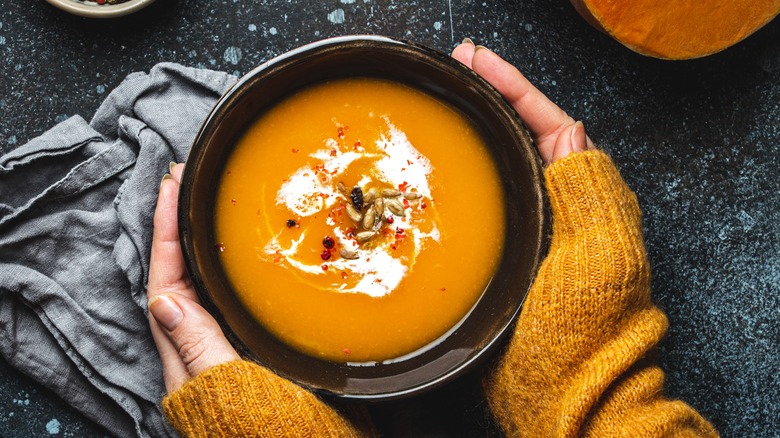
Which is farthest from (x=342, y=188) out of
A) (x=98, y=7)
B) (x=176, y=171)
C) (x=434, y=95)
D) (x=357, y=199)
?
(x=98, y=7)

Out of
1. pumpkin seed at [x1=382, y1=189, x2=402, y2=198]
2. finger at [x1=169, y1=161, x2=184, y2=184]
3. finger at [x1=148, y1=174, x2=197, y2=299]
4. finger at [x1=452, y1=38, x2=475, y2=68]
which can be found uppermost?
finger at [x1=452, y1=38, x2=475, y2=68]

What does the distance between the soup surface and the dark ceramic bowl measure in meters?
0.02

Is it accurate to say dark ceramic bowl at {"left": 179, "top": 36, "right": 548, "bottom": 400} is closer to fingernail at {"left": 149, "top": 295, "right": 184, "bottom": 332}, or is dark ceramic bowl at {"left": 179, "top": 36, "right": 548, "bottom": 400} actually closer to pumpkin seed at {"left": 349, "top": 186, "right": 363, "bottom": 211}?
fingernail at {"left": 149, "top": 295, "right": 184, "bottom": 332}

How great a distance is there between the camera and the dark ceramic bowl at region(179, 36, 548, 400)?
118 centimetres

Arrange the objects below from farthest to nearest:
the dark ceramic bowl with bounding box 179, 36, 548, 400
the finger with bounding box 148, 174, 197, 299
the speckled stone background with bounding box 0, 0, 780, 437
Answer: the speckled stone background with bounding box 0, 0, 780, 437 → the finger with bounding box 148, 174, 197, 299 → the dark ceramic bowl with bounding box 179, 36, 548, 400

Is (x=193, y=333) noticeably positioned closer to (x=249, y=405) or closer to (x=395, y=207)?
(x=249, y=405)

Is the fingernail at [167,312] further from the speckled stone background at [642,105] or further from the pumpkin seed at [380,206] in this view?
the speckled stone background at [642,105]

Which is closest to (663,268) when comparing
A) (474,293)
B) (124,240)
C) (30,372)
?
(474,293)

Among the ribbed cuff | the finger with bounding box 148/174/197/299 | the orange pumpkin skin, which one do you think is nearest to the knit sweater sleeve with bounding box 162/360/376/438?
the finger with bounding box 148/174/197/299

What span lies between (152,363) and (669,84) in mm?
1162

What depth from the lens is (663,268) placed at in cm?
152

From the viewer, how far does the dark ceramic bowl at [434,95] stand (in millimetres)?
1185

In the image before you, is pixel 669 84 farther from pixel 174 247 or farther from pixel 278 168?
pixel 174 247

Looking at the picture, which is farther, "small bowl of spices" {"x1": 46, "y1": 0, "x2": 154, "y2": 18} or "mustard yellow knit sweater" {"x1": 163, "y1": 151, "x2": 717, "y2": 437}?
"small bowl of spices" {"x1": 46, "y1": 0, "x2": 154, "y2": 18}
